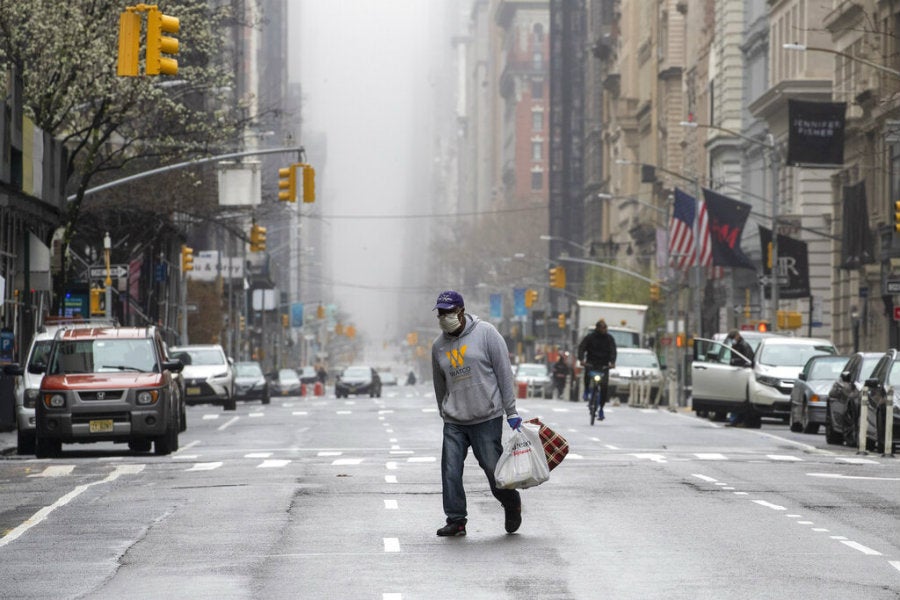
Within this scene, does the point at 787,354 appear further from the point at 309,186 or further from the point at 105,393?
the point at 105,393

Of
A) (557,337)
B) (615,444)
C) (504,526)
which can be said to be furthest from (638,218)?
(504,526)

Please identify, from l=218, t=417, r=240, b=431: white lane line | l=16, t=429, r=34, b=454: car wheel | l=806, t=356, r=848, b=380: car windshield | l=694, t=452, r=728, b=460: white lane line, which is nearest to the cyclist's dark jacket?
l=806, t=356, r=848, b=380: car windshield

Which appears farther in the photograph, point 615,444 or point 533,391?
point 533,391

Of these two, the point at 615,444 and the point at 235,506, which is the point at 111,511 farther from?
the point at 615,444

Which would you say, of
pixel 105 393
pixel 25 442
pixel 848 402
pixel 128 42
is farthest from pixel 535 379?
pixel 128 42

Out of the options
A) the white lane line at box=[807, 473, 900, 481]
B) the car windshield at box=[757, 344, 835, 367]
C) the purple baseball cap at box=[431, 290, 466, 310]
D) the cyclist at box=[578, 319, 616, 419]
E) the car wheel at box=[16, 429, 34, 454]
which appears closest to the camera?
the purple baseball cap at box=[431, 290, 466, 310]

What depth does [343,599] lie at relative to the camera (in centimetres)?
1077

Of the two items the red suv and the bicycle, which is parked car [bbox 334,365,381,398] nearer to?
the bicycle

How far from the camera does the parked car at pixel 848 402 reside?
2830 cm

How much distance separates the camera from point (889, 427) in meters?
26.1

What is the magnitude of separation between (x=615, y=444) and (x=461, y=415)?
14.8 meters

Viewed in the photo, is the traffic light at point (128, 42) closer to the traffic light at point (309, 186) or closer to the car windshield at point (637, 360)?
the traffic light at point (309, 186)

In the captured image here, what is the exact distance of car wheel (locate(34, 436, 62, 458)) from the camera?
85.7ft

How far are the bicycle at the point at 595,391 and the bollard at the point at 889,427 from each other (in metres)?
9.07
